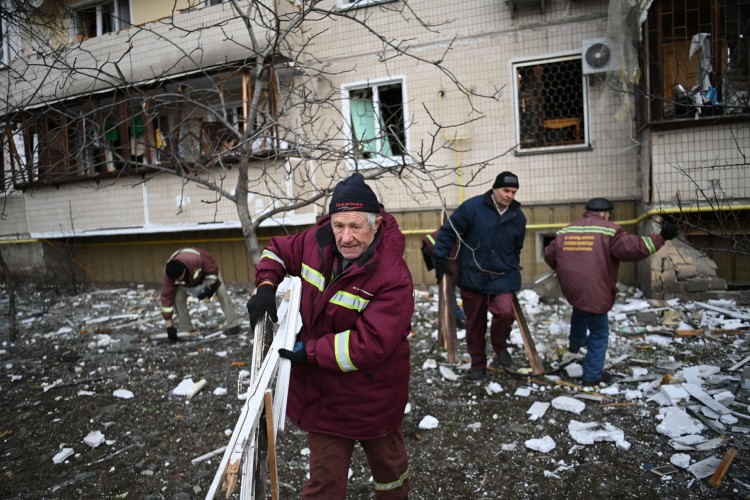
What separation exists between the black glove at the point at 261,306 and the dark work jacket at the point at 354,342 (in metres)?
0.15

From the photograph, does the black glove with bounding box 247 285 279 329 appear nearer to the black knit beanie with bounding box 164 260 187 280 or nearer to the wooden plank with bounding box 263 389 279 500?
the wooden plank with bounding box 263 389 279 500

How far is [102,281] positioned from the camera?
12.3m

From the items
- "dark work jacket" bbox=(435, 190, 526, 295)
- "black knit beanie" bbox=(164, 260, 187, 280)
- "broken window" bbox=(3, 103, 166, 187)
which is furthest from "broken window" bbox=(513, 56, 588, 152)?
"broken window" bbox=(3, 103, 166, 187)

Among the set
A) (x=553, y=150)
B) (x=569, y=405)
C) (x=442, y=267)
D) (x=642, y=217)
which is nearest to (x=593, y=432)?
(x=569, y=405)

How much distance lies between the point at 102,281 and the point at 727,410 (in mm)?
12720

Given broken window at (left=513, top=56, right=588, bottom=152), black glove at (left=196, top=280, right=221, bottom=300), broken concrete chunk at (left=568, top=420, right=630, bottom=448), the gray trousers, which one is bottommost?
broken concrete chunk at (left=568, top=420, right=630, bottom=448)

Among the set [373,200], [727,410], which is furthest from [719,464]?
[373,200]

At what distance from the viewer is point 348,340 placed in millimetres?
2209

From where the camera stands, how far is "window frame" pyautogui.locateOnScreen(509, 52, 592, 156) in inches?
314

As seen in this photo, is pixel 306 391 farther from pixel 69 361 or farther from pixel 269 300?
pixel 69 361

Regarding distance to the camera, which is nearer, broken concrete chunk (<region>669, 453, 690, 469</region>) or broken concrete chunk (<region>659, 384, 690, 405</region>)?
broken concrete chunk (<region>669, 453, 690, 469</region>)

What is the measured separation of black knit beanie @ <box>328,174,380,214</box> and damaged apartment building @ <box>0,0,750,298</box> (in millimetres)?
2158

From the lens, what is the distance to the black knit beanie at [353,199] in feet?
7.62

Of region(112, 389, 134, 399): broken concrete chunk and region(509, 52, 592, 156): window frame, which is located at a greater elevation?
region(509, 52, 592, 156): window frame
